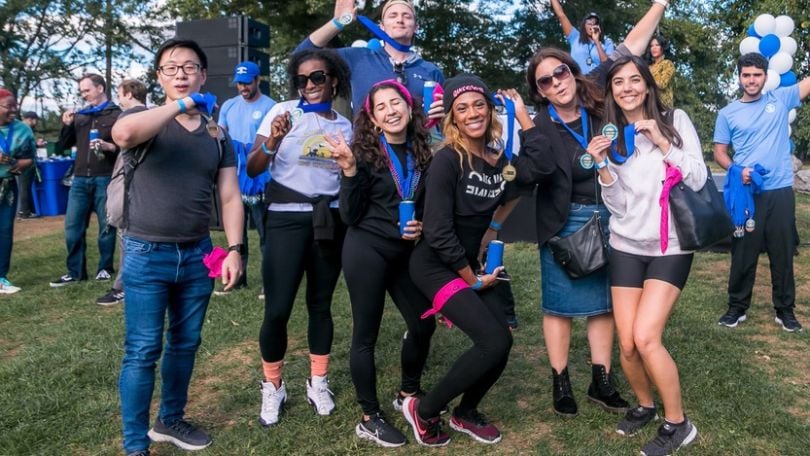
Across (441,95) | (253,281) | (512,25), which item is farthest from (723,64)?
(441,95)

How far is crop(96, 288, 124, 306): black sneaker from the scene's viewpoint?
6.01 m

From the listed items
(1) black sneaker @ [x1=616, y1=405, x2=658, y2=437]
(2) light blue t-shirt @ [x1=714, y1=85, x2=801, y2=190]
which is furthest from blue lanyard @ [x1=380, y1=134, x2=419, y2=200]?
(2) light blue t-shirt @ [x1=714, y1=85, x2=801, y2=190]

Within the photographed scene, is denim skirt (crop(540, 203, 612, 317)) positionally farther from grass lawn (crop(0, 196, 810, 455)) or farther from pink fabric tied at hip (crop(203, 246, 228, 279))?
pink fabric tied at hip (crop(203, 246, 228, 279))

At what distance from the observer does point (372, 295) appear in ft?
10.1

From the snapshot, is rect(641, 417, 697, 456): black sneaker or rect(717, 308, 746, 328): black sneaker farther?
rect(717, 308, 746, 328): black sneaker

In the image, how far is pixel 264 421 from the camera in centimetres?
346

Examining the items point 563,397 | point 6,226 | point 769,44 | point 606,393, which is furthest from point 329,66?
point 769,44

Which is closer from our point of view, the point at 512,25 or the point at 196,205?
the point at 196,205

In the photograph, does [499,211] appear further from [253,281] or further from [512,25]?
[512,25]

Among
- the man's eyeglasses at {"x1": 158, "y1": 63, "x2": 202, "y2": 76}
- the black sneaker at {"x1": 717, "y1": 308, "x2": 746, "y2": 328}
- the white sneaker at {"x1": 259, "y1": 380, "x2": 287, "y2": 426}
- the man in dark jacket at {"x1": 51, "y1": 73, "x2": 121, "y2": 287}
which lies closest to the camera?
the man's eyeglasses at {"x1": 158, "y1": 63, "x2": 202, "y2": 76}

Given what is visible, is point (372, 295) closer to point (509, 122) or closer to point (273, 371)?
point (273, 371)

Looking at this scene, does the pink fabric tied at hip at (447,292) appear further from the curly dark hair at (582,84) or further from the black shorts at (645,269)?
the curly dark hair at (582,84)

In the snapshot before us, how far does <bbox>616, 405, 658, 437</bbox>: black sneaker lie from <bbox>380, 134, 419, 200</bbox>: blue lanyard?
164 cm

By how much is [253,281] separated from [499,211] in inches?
159
